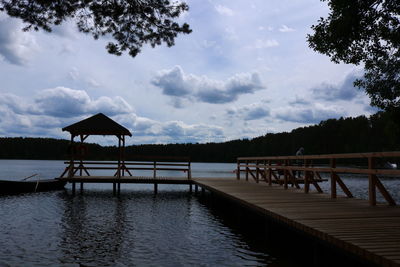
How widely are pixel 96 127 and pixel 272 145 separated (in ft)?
329

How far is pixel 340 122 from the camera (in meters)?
101

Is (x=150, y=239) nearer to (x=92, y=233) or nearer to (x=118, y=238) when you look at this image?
(x=118, y=238)

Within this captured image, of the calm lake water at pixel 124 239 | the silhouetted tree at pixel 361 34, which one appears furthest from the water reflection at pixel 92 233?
the silhouetted tree at pixel 361 34

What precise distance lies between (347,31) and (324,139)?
8620cm

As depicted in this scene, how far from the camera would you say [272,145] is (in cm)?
11825

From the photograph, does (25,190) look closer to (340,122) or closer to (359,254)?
(359,254)

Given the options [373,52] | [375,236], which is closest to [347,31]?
[373,52]

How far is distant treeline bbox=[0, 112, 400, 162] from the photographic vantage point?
9200 cm

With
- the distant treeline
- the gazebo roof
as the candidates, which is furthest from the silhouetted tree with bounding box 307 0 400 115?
the distant treeline

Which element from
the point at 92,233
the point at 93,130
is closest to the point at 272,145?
the point at 93,130

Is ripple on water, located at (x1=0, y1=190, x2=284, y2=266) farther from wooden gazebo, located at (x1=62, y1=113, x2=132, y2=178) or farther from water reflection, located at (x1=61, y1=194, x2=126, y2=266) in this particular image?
wooden gazebo, located at (x1=62, y1=113, x2=132, y2=178)

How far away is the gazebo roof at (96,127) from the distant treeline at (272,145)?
120ft

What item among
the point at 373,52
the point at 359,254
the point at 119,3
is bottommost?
the point at 359,254

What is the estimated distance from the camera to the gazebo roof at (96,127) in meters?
22.3
